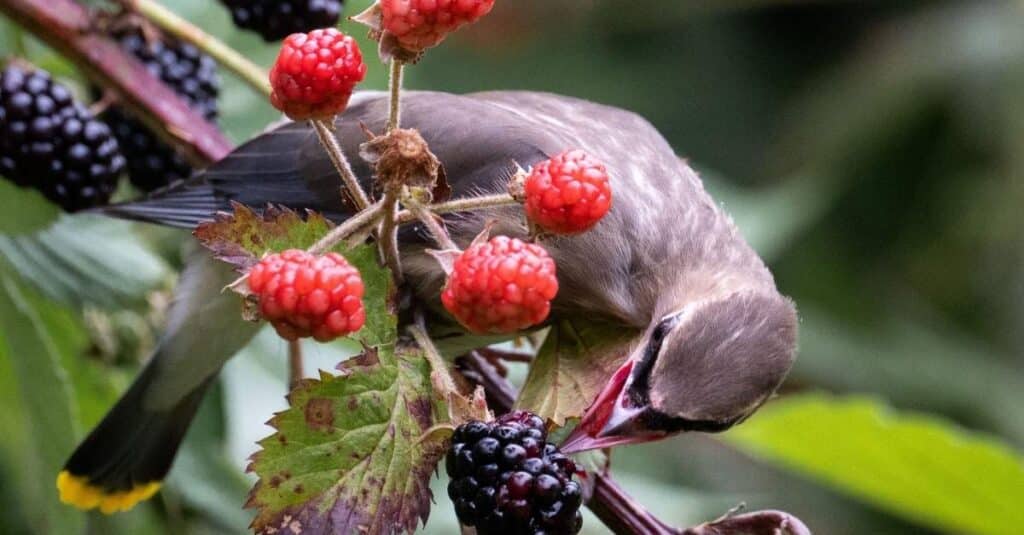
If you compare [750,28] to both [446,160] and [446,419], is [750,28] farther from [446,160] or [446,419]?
[446,419]

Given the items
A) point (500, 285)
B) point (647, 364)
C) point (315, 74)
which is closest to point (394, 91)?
point (315, 74)

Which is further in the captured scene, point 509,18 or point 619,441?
point 509,18

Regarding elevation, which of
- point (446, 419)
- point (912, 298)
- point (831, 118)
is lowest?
point (912, 298)

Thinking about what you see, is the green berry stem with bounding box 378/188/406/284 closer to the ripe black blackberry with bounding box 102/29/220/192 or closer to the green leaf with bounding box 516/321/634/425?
the green leaf with bounding box 516/321/634/425

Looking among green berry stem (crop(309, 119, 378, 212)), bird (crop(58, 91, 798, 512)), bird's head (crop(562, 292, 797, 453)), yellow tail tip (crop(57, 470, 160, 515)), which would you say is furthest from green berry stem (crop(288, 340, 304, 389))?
green berry stem (crop(309, 119, 378, 212))

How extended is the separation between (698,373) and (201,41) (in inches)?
48.4

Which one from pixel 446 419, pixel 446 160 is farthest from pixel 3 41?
pixel 446 419

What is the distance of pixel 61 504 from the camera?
2.96 metres

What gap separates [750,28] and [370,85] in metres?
3.67

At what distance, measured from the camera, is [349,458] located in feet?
6.04

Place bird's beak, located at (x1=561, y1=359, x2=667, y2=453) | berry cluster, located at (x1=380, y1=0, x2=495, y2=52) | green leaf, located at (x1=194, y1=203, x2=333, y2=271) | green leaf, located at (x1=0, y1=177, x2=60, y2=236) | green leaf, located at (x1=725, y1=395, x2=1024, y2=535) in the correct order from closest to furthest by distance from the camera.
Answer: berry cluster, located at (x1=380, y1=0, x2=495, y2=52) → green leaf, located at (x1=194, y1=203, x2=333, y2=271) → bird's beak, located at (x1=561, y1=359, x2=667, y2=453) → green leaf, located at (x1=0, y1=177, x2=60, y2=236) → green leaf, located at (x1=725, y1=395, x2=1024, y2=535)

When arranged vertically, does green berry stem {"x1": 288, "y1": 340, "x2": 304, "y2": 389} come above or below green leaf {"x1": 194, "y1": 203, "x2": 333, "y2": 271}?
below

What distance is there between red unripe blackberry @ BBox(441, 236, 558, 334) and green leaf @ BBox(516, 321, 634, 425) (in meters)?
0.37

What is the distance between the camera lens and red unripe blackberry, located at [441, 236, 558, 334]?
168 centimetres
